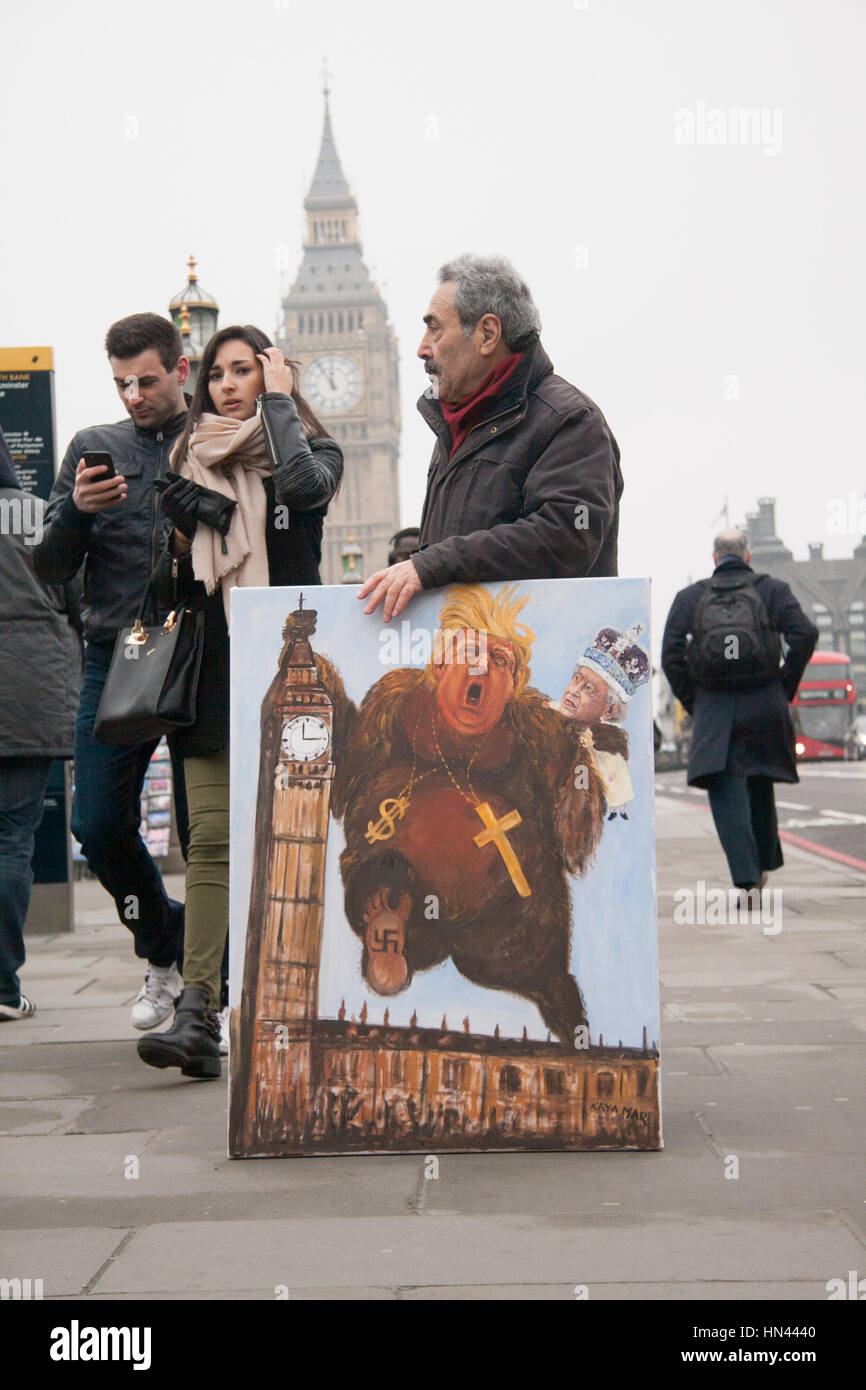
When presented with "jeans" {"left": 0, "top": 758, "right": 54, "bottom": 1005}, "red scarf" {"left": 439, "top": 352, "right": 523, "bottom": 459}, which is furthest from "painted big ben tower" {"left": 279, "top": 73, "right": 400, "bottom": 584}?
"red scarf" {"left": 439, "top": 352, "right": 523, "bottom": 459}

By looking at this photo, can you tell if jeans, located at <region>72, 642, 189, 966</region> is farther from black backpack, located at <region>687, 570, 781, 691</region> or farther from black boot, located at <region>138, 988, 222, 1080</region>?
black backpack, located at <region>687, 570, 781, 691</region>

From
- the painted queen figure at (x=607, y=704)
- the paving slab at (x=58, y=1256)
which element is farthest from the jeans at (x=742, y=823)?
the paving slab at (x=58, y=1256)

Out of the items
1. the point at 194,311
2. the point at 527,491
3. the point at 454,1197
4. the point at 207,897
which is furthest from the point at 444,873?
the point at 194,311

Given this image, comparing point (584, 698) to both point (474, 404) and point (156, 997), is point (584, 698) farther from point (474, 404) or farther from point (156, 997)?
point (156, 997)

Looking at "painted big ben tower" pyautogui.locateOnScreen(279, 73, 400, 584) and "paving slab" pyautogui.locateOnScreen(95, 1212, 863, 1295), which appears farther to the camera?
"painted big ben tower" pyautogui.locateOnScreen(279, 73, 400, 584)

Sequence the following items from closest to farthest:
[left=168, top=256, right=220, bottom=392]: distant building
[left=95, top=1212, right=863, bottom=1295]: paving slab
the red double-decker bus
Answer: [left=95, top=1212, right=863, bottom=1295]: paving slab
[left=168, top=256, right=220, bottom=392]: distant building
the red double-decker bus

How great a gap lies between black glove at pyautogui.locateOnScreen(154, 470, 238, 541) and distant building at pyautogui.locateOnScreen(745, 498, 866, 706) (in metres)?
147

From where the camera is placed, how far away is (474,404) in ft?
13.2

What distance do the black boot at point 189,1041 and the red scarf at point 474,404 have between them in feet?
4.61

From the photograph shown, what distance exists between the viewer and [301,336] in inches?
5861

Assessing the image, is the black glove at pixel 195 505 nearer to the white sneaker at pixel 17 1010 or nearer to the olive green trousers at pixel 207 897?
the olive green trousers at pixel 207 897

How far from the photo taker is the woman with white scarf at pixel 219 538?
4.42 m

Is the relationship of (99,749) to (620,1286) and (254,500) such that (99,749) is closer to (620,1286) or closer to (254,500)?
(254,500)

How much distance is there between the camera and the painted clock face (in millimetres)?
3699
